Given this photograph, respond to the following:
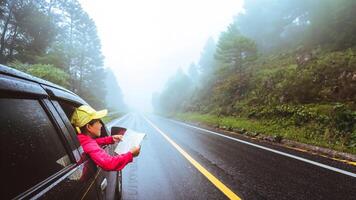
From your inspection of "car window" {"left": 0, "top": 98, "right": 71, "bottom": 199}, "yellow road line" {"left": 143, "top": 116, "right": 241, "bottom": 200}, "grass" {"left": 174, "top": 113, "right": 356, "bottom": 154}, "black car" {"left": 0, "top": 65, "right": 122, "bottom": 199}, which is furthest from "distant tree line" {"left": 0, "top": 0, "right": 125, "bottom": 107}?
"car window" {"left": 0, "top": 98, "right": 71, "bottom": 199}

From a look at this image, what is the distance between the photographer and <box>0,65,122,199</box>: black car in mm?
1606

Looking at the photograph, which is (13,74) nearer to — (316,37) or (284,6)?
(316,37)

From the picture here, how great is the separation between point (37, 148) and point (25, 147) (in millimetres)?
154

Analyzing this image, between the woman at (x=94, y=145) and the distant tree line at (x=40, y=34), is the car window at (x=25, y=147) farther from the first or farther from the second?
the distant tree line at (x=40, y=34)

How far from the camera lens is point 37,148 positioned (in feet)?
6.29

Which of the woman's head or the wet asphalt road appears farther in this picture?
the wet asphalt road

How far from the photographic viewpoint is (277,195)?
5086mm

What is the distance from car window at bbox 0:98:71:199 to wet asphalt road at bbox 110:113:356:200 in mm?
3275

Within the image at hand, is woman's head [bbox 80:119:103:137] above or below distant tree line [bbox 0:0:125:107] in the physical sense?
below

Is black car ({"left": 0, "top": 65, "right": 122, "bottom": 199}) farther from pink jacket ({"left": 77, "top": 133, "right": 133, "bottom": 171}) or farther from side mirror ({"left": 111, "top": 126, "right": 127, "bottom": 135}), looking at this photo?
side mirror ({"left": 111, "top": 126, "right": 127, "bottom": 135})

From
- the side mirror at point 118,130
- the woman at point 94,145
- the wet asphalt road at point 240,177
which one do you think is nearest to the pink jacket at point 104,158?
the woman at point 94,145

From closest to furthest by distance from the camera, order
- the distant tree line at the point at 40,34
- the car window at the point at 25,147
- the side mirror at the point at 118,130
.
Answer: the car window at the point at 25,147 < the side mirror at the point at 118,130 < the distant tree line at the point at 40,34

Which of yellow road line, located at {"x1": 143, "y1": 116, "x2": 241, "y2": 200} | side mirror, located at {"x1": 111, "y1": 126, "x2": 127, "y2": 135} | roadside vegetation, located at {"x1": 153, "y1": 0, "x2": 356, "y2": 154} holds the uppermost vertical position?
roadside vegetation, located at {"x1": 153, "y1": 0, "x2": 356, "y2": 154}

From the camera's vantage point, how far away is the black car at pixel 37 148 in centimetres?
161
